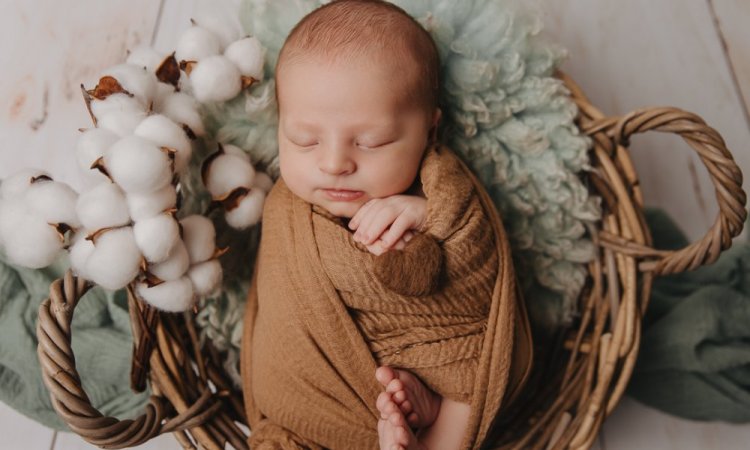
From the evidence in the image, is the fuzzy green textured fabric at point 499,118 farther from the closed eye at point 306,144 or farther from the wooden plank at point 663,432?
the wooden plank at point 663,432

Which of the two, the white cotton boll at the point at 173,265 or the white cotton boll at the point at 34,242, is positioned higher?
the white cotton boll at the point at 34,242

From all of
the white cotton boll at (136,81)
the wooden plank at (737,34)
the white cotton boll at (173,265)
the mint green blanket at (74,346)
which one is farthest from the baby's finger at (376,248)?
the wooden plank at (737,34)

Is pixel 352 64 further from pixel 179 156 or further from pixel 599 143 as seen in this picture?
pixel 599 143

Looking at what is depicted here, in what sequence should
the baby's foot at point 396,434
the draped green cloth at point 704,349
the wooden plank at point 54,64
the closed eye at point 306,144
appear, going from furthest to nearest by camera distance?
the wooden plank at point 54,64, the draped green cloth at point 704,349, the closed eye at point 306,144, the baby's foot at point 396,434

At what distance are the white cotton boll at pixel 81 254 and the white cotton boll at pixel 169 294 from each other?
0.07 meters

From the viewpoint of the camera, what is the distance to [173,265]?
33.7 inches

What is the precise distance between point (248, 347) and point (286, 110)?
340mm

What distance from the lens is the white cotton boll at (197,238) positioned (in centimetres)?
90

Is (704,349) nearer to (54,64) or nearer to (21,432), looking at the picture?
(21,432)

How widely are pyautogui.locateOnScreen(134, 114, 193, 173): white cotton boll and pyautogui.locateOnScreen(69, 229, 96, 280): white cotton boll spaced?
0.42 ft

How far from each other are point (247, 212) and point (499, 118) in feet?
1.25

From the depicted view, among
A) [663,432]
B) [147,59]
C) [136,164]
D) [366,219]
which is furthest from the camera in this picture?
[663,432]

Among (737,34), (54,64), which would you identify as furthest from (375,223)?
(737,34)

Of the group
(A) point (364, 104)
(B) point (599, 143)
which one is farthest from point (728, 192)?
(A) point (364, 104)
